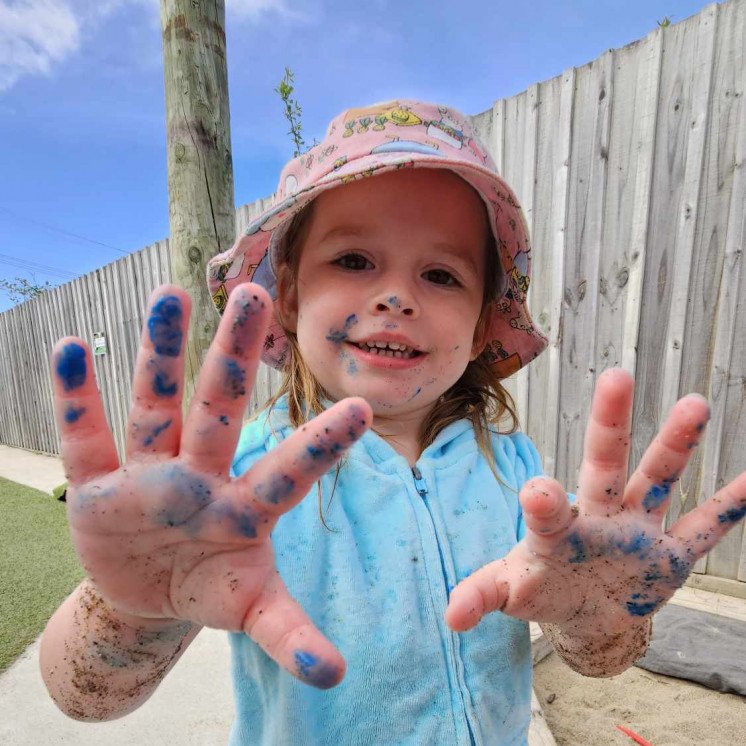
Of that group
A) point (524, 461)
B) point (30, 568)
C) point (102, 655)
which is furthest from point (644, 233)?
point (30, 568)

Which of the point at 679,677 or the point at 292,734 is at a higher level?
the point at 292,734

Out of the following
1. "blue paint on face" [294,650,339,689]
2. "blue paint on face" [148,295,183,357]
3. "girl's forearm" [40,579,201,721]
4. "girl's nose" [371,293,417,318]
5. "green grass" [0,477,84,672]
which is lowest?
"green grass" [0,477,84,672]

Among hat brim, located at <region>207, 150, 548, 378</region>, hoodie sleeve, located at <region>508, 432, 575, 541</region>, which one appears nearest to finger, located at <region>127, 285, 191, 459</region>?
hat brim, located at <region>207, 150, 548, 378</region>

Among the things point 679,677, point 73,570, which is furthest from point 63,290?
point 679,677

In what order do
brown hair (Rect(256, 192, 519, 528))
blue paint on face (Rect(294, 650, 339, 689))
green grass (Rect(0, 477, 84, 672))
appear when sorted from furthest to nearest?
green grass (Rect(0, 477, 84, 672)) → brown hair (Rect(256, 192, 519, 528)) → blue paint on face (Rect(294, 650, 339, 689))

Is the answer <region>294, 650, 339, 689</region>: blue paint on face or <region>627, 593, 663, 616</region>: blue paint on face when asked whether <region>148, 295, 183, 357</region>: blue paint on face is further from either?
<region>627, 593, 663, 616</region>: blue paint on face

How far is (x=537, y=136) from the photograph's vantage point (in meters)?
3.02

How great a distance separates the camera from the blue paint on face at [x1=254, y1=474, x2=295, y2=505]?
65cm

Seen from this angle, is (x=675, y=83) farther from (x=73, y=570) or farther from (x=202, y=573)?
(x=73, y=570)

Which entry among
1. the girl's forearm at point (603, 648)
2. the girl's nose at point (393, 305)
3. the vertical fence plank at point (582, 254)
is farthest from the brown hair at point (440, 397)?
the vertical fence plank at point (582, 254)

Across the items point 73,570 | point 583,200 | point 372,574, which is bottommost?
point 73,570

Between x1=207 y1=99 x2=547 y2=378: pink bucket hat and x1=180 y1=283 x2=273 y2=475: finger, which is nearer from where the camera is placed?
x1=180 y1=283 x2=273 y2=475: finger

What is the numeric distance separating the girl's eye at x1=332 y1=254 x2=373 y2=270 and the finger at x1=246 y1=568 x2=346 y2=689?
26.8 inches

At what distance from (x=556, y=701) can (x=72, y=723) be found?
2158 millimetres
